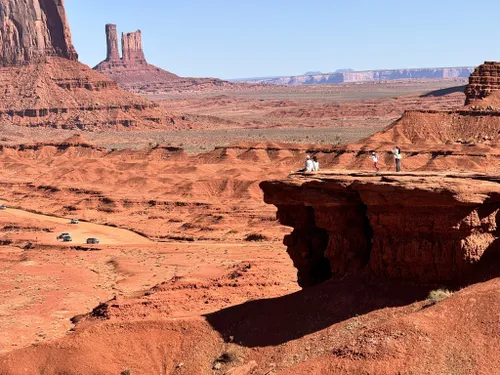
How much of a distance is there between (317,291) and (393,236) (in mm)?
2441

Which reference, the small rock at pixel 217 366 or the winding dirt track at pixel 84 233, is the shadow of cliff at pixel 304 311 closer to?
the small rock at pixel 217 366

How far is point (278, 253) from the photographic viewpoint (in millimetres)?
40250

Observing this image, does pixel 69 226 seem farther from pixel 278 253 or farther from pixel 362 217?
pixel 362 217

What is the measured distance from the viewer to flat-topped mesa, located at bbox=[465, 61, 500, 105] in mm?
82750

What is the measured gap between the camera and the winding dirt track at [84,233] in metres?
52.2

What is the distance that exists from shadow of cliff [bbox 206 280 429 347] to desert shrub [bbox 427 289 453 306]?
23.4 inches

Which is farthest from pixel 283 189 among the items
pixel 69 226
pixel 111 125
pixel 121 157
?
pixel 111 125

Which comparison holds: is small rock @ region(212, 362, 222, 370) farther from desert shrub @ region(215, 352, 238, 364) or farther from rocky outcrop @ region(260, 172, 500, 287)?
rocky outcrop @ region(260, 172, 500, 287)

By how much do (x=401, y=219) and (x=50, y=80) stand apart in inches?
5296

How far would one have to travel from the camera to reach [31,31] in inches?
5837

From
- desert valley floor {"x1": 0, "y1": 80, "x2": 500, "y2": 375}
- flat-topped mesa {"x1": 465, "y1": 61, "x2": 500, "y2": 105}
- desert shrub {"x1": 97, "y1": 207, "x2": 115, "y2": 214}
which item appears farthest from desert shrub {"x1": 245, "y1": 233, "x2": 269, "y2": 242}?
flat-topped mesa {"x1": 465, "y1": 61, "x2": 500, "y2": 105}

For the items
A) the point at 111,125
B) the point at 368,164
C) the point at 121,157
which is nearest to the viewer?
the point at 368,164

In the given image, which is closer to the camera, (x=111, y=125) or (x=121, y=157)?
(x=121, y=157)

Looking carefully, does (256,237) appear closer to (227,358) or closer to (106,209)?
(106,209)
